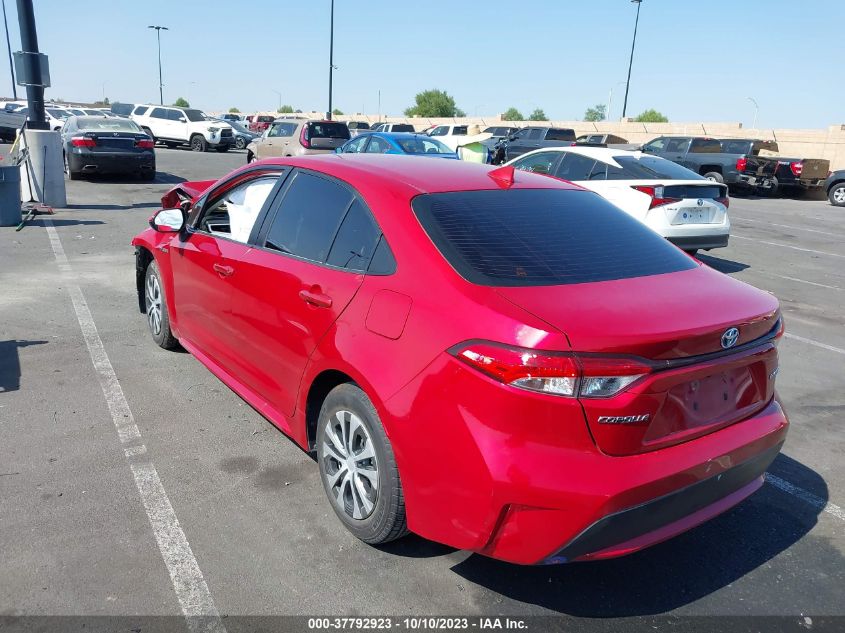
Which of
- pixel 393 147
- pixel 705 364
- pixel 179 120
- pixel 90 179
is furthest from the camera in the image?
pixel 179 120

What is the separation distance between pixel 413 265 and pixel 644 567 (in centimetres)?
176

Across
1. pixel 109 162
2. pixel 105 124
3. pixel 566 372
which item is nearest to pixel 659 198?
pixel 566 372

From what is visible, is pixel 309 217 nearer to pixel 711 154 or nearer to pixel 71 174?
Result: pixel 71 174

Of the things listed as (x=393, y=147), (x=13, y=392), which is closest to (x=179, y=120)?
(x=393, y=147)

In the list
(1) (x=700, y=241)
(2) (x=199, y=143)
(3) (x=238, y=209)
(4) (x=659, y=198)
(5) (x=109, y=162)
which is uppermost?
(3) (x=238, y=209)

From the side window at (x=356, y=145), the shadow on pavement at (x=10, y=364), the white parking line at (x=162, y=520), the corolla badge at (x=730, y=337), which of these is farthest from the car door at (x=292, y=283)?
the side window at (x=356, y=145)

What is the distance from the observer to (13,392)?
4625mm

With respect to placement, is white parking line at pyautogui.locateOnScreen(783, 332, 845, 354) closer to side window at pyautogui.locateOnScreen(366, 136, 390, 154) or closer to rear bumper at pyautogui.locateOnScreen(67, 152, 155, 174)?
side window at pyautogui.locateOnScreen(366, 136, 390, 154)

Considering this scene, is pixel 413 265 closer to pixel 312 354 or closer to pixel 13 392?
Result: pixel 312 354

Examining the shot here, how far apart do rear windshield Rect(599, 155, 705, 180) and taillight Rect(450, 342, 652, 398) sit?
308 inches

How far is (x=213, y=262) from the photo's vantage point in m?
4.24

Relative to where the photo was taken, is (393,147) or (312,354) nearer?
(312,354)

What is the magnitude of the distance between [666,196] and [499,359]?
7.55 meters

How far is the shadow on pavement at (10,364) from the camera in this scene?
4.74m
